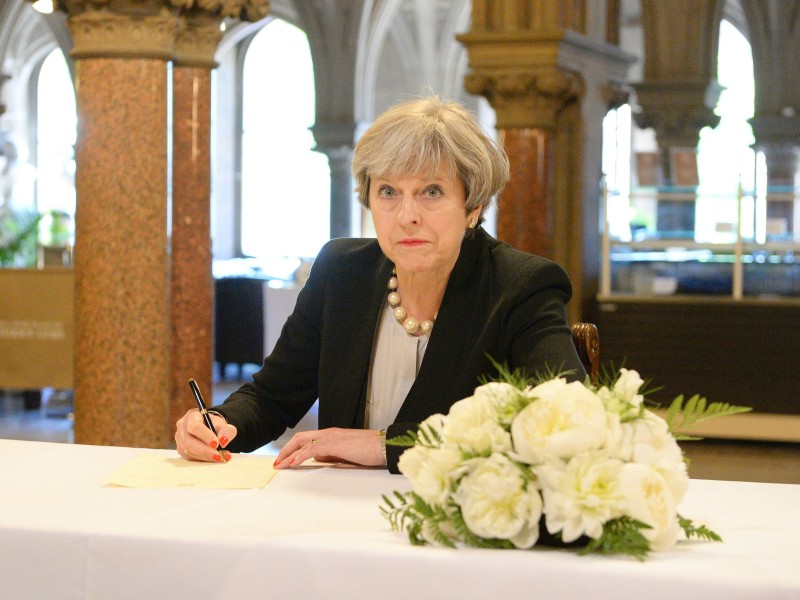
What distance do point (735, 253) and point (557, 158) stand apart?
1377mm

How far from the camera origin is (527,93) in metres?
8.11

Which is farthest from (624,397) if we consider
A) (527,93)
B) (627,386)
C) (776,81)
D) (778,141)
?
(776,81)

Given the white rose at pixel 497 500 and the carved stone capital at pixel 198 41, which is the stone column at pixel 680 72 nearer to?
the carved stone capital at pixel 198 41

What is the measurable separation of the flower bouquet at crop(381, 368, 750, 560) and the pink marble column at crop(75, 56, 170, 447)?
448cm

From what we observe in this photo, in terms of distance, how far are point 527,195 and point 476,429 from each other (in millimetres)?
6876

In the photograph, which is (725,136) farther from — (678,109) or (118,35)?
(118,35)

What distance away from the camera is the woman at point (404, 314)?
99.5 inches

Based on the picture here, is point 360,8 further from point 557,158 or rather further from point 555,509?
point 555,509

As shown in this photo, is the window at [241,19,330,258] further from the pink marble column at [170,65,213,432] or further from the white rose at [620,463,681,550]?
the white rose at [620,463,681,550]

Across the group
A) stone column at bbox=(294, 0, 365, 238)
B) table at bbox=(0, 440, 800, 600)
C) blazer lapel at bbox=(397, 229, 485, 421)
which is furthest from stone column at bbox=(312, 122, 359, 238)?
table at bbox=(0, 440, 800, 600)

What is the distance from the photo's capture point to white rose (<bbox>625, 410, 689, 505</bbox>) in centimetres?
163

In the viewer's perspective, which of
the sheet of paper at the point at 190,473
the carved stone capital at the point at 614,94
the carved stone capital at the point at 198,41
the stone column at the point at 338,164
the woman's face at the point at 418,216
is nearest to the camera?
the sheet of paper at the point at 190,473

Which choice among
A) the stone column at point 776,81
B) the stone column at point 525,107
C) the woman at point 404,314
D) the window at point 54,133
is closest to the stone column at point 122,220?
the stone column at point 525,107

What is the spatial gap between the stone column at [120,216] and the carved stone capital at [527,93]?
268cm
